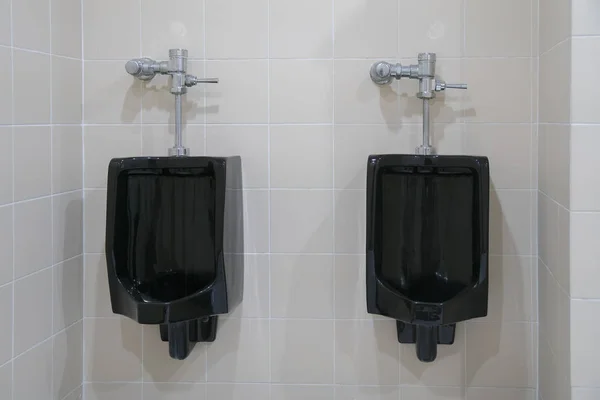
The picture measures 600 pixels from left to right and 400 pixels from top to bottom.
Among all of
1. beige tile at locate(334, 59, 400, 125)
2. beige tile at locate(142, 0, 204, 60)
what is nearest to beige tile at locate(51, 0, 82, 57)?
beige tile at locate(142, 0, 204, 60)

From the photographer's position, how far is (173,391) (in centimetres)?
205

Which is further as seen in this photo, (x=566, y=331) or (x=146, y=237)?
(x=146, y=237)

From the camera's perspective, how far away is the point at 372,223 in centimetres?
183

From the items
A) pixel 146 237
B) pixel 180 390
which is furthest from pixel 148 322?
pixel 180 390

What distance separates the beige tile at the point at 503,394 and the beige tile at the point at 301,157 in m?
0.78

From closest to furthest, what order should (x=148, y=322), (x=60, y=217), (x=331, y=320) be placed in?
(x=148, y=322), (x=60, y=217), (x=331, y=320)

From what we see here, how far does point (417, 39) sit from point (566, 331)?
936 millimetres

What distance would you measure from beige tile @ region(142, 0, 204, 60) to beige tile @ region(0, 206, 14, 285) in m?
0.71

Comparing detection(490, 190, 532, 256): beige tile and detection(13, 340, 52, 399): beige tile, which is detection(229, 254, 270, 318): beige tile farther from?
detection(490, 190, 532, 256): beige tile

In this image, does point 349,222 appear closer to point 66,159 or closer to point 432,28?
point 432,28
